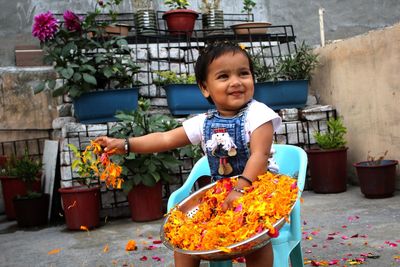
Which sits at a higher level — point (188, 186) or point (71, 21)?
point (71, 21)

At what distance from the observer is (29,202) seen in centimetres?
429

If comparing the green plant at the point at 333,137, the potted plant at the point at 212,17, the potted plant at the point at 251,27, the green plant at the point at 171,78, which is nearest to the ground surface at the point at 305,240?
the green plant at the point at 333,137

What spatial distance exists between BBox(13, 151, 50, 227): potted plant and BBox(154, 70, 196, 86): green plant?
148 cm

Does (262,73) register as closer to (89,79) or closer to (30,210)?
(89,79)

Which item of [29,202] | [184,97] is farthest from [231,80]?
[29,202]

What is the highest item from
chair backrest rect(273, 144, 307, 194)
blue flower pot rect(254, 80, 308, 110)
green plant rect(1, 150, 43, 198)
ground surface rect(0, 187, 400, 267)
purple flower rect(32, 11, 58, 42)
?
purple flower rect(32, 11, 58, 42)

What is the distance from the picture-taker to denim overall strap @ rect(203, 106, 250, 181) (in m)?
1.88

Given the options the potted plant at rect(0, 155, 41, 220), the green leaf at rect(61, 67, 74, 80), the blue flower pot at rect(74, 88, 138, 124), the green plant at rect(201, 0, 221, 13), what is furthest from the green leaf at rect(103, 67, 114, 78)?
the green plant at rect(201, 0, 221, 13)

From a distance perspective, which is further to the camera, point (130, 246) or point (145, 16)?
point (145, 16)

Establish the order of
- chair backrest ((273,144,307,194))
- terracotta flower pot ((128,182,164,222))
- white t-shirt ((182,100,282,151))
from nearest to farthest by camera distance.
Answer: white t-shirt ((182,100,282,151))
chair backrest ((273,144,307,194))
terracotta flower pot ((128,182,164,222))

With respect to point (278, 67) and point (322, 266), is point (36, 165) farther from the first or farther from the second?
point (322, 266)

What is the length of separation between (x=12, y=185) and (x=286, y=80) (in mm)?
2944

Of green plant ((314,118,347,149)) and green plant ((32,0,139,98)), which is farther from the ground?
green plant ((32,0,139,98))

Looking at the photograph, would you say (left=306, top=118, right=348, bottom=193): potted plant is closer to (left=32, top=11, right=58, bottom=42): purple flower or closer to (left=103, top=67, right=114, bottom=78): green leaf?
(left=103, top=67, right=114, bottom=78): green leaf
